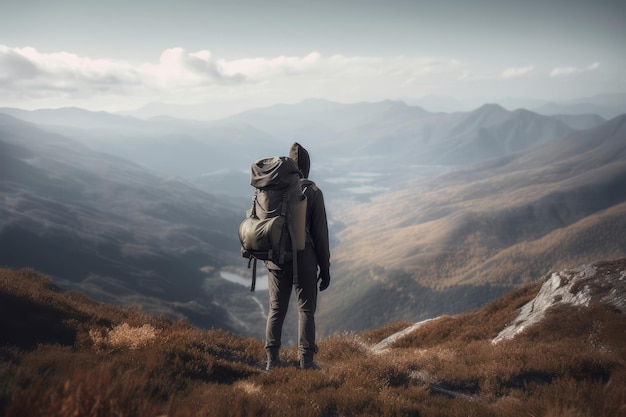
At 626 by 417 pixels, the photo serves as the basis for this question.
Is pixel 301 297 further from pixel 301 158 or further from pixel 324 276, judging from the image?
pixel 301 158

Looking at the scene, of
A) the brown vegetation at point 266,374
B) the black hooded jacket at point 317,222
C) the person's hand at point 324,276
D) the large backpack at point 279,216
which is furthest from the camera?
the person's hand at point 324,276

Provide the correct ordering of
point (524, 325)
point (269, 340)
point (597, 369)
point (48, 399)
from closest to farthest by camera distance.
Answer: point (48, 399), point (597, 369), point (269, 340), point (524, 325)

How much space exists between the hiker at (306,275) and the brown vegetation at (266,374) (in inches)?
24.7

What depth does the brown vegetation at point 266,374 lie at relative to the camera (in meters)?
4.70

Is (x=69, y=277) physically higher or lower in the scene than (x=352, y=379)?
lower

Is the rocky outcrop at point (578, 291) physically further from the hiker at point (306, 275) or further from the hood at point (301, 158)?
the hood at point (301, 158)

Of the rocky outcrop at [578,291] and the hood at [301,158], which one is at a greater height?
the hood at [301,158]

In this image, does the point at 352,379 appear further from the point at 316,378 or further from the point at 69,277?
the point at 69,277

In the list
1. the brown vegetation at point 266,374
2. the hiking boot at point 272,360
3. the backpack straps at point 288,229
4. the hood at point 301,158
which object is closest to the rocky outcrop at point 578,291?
the brown vegetation at point 266,374

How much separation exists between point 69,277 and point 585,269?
214 m

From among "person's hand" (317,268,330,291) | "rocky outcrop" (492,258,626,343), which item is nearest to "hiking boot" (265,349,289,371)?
"person's hand" (317,268,330,291)

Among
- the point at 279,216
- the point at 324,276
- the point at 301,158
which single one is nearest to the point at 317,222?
the point at 279,216

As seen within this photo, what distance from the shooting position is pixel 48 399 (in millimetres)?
4305

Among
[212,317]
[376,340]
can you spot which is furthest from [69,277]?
[376,340]
